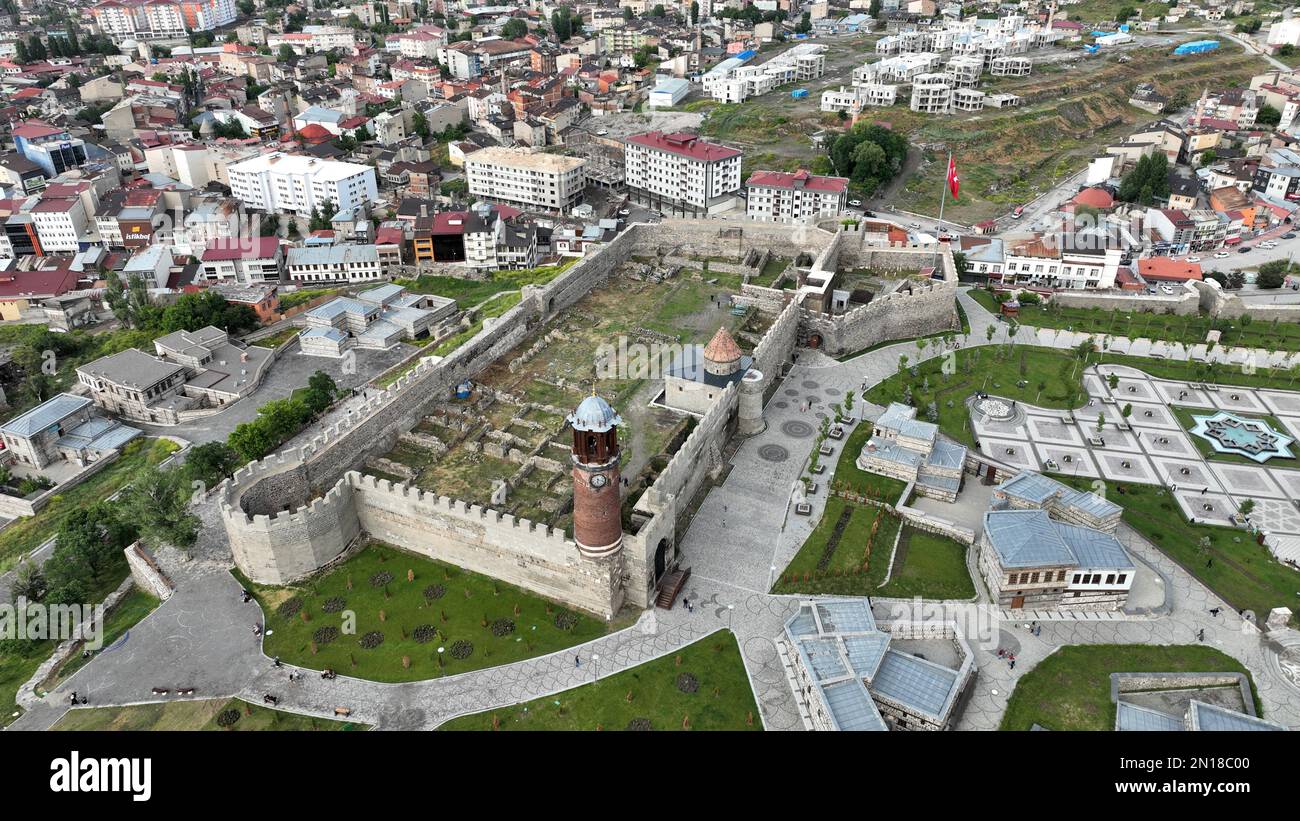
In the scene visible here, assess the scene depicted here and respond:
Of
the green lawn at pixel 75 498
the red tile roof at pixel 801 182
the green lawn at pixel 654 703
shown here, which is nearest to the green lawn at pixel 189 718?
the green lawn at pixel 654 703

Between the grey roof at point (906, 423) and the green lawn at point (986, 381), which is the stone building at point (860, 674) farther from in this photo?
the green lawn at point (986, 381)

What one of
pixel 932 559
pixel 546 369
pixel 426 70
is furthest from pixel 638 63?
pixel 932 559

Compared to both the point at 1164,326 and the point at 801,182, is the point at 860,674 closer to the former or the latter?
the point at 1164,326

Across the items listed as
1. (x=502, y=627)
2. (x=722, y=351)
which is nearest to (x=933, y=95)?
(x=722, y=351)

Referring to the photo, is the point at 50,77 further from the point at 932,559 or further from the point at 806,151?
the point at 932,559

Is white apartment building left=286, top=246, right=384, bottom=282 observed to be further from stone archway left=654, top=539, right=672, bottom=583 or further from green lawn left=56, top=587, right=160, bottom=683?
stone archway left=654, top=539, right=672, bottom=583

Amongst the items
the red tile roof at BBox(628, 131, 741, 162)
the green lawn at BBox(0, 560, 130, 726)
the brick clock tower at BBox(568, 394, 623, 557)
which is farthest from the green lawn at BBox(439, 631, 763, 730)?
the red tile roof at BBox(628, 131, 741, 162)
